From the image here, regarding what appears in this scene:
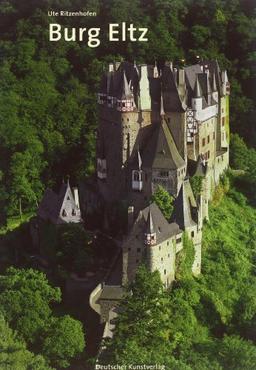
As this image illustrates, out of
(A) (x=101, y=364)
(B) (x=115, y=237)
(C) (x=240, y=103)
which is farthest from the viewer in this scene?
(C) (x=240, y=103)

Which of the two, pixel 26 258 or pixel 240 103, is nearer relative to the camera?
pixel 26 258

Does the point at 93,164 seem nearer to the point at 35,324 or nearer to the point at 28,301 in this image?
the point at 28,301

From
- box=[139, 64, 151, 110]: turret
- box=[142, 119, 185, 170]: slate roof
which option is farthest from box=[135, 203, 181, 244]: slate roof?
box=[139, 64, 151, 110]: turret

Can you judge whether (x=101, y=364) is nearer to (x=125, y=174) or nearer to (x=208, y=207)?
(x=125, y=174)

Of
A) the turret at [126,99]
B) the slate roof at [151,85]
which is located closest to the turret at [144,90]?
the slate roof at [151,85]

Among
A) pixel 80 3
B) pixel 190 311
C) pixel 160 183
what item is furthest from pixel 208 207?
pixel 80 3

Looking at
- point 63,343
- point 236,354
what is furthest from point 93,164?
point 236,354
